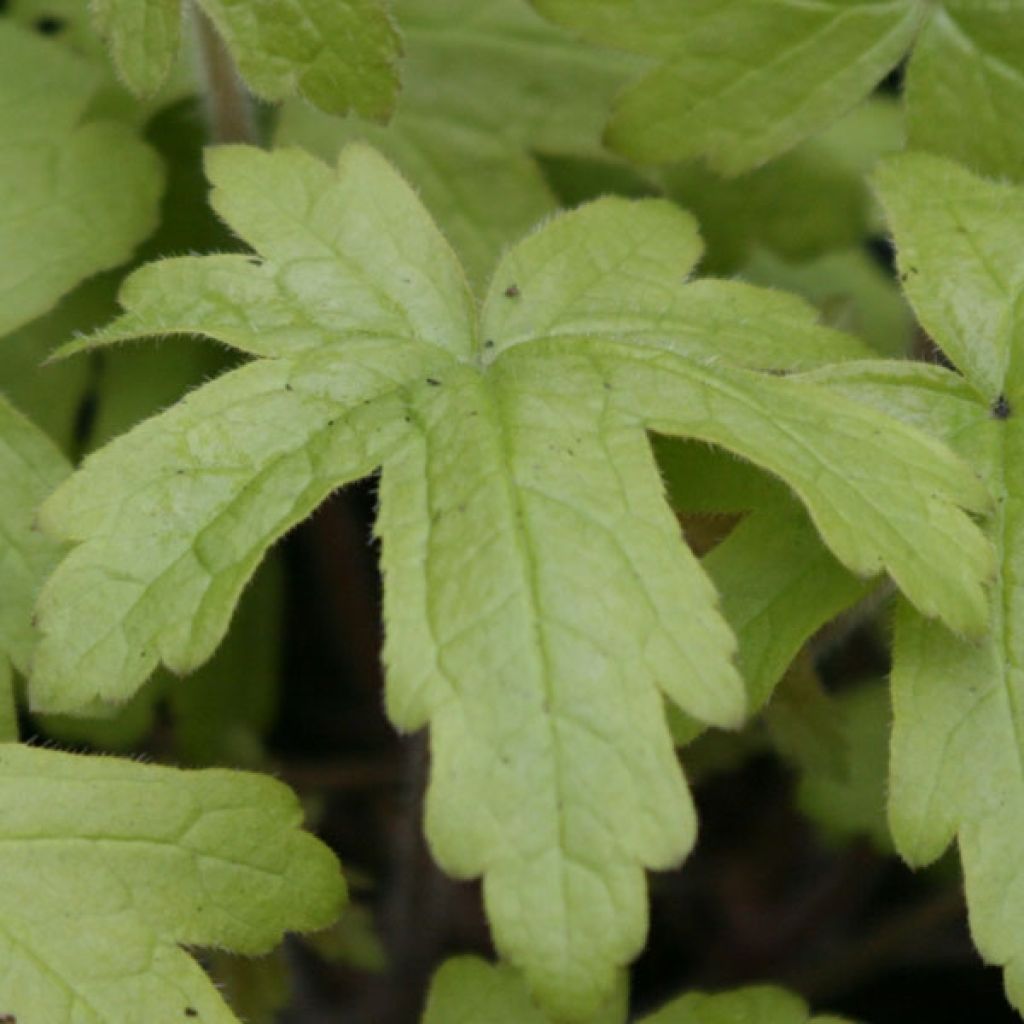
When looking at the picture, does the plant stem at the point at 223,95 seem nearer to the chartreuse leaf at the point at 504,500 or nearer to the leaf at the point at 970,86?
the chartreuse leaf at the point at 504,500

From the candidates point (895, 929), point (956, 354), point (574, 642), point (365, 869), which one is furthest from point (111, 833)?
point (895, 929)

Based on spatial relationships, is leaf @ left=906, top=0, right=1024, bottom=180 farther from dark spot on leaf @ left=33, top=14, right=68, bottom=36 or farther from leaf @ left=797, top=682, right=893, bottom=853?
dark spot on leaf @ left=33, top=14, right=68, bottom=36

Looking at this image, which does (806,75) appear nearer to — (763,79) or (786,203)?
(763,79)

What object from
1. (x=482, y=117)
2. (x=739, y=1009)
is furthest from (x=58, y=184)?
(x=739, y=1009)

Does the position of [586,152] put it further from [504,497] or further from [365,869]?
[365,869]

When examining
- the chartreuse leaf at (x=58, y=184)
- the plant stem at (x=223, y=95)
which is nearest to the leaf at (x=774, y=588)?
the chartreuse leaf at (x=58, y=184)
